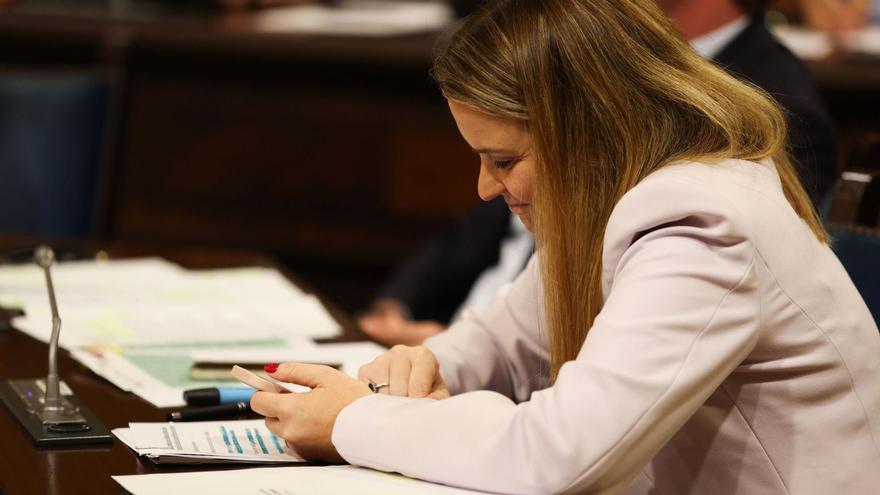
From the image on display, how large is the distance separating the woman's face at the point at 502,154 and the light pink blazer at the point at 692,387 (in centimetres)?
13

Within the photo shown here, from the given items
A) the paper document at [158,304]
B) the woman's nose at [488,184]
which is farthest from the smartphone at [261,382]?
the paper document at [158,304]

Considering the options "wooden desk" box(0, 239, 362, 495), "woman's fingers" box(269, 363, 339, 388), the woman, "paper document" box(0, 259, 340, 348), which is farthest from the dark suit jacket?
"woman's fingers" box(269, 363, 339, 388)

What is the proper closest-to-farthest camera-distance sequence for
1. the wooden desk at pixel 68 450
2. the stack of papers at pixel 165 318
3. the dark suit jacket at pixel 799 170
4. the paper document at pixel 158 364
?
the wooden desk at pixel 68 450 < the paper document at pixel 158 364 < the stack of papers at pixel 165 318 < the dark suit jacket at pixel 799 170

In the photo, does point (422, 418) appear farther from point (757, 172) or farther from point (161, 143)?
point (161, 143)

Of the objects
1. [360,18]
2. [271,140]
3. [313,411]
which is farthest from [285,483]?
[360,18]

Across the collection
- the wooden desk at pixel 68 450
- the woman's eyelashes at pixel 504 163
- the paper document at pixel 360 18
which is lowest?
the wooden desk at pixel 68 450

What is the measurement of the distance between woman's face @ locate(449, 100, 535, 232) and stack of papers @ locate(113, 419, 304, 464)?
0.36 m

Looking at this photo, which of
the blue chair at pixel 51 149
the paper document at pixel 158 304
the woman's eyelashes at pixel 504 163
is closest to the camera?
the woman's eyelashes at pixel 504 163

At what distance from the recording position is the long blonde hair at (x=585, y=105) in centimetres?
134

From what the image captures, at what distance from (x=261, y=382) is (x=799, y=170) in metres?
1.05

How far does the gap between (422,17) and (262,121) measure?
648 mm

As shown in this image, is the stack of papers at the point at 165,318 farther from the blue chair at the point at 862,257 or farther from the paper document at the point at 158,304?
the blue chair at the point at 862,257

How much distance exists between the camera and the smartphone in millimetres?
1419

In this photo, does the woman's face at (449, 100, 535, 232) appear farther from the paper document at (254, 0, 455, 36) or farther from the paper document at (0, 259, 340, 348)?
the paper document at (254, 0, 455, 36)
